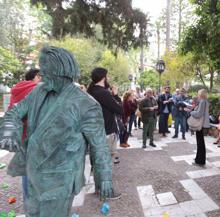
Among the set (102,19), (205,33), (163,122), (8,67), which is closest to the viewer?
(205,33)

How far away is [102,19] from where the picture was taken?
28.6 ft

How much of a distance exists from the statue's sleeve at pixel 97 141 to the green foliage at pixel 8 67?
19067 millimetres

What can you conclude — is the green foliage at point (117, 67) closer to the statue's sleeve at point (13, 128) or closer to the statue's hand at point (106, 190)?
the statue's sleeve at point (13, 128)

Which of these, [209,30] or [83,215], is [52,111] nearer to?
[83,215]

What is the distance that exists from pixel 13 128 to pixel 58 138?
300mm

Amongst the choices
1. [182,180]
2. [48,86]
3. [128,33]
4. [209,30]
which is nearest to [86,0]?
[128,33]

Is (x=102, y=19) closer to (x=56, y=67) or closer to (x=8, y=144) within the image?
(x=56, y=67)

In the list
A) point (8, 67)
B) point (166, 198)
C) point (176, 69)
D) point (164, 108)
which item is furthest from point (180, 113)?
point (8, 67)

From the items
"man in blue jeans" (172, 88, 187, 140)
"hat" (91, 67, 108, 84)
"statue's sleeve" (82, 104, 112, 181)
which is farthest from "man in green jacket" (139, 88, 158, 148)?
"statue's sleeve" (82, 104, 112, 181)

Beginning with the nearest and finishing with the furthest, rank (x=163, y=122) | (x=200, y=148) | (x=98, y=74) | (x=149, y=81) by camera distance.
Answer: (x=98, y=74)
(x=200, y=148)
(x=163, y=122)
(x=149, y=81)

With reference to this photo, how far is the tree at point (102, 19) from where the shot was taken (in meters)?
8.42

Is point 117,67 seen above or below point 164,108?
above

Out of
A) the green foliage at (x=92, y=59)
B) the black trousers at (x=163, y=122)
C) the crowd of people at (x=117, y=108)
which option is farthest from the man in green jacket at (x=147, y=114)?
the green foliage at (x=92, y=59)

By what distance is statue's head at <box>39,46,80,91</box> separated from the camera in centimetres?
189
